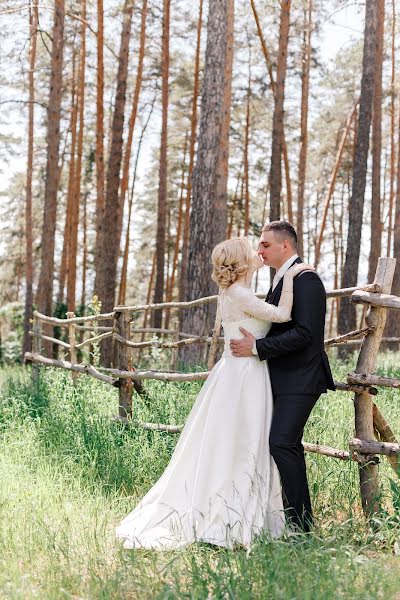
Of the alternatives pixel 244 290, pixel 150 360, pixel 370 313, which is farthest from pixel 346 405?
pixel 150 360

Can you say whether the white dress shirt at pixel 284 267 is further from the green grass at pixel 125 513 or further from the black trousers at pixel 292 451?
the green grass at pixel 125 513

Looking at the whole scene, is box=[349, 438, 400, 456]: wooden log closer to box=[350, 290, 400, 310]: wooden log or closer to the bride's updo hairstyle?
box=[350, 290, 400, 310]: wooden log

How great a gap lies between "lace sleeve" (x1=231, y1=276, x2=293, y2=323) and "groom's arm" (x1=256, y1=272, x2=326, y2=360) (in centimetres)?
4

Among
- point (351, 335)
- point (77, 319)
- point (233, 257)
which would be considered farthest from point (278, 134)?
point (233, 257)

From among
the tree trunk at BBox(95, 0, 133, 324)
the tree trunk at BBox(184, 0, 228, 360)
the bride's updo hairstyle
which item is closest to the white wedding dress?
the bride's updo hairstyle

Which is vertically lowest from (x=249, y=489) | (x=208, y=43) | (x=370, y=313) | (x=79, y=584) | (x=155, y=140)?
(x=79, y=584)

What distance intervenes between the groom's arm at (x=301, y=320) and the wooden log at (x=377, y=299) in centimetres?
38

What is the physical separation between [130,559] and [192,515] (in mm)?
653

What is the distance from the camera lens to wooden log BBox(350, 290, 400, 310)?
15.1ft

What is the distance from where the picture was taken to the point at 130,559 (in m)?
3.98

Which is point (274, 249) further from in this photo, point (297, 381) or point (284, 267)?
point (297, 381)

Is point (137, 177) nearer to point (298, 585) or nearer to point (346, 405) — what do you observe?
point (346, 405)

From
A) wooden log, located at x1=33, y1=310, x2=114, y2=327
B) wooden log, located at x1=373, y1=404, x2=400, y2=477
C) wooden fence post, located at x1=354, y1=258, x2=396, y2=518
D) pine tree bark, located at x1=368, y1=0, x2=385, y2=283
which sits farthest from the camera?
pine tree bark, located at x1=368, y1=0, x2=385, y2=283

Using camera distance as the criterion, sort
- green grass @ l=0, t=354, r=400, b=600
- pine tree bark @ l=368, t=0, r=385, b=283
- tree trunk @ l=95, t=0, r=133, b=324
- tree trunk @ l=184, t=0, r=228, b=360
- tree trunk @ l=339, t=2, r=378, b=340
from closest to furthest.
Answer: green grass @ l=0, t=354, r=400, b=600
tree trunk @ l=184, t=0, r=228, b=360
tree trunk @ l=339, t=2, r=378, b=340
tree trunk @ l=95, t=0, r=133, b=324
pine tree bark @ l=368, t=0, r=385, b=283
